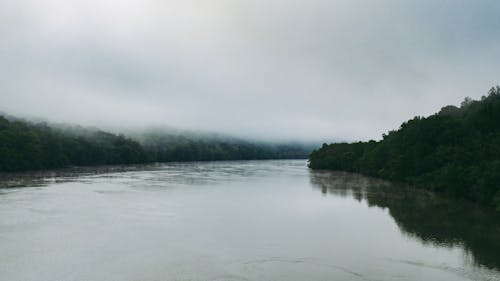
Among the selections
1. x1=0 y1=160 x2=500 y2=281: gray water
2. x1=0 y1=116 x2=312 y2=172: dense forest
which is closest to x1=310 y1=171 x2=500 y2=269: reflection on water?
x1=0 y1=160 x2=500 y2=281: gray water

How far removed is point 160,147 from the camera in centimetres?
14925

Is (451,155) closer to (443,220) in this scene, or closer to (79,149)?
(443,220)

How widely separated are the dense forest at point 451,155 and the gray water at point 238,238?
2653mm

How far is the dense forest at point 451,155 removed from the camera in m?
42.7

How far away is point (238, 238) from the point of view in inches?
1051

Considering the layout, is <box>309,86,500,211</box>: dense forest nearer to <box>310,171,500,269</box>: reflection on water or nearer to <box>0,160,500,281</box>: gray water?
<box>310,171,500,269</box>: reflection on water

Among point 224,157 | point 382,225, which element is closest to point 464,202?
point 382,225

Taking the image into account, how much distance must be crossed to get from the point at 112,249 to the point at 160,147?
12758 centimetres

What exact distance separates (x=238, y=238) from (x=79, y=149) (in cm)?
8230

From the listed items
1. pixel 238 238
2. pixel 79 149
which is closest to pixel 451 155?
pixel 238 238

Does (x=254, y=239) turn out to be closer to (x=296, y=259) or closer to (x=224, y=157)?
(x=296, y=259)

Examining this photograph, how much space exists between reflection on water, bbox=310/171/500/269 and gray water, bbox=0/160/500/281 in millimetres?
81

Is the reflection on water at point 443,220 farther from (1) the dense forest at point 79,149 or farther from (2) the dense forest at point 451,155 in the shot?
(1) the dense forest at point 79,149

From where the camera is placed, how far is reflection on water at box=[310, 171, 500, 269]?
2589 cm
